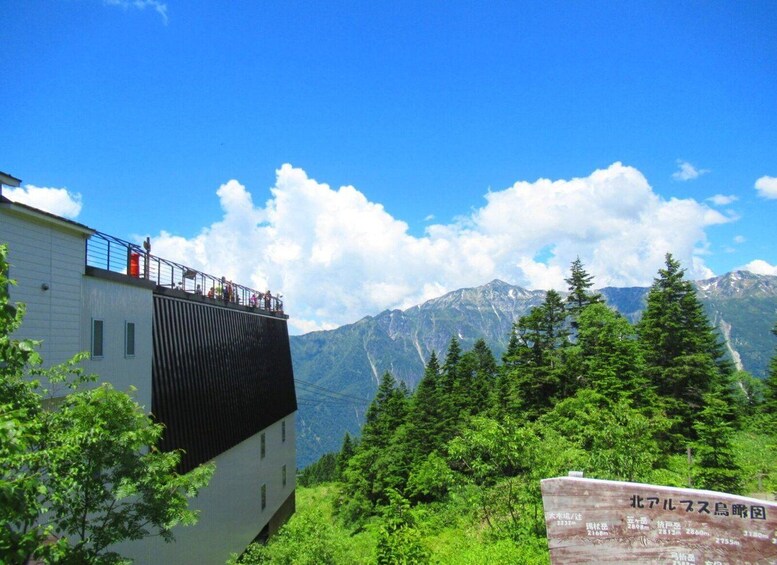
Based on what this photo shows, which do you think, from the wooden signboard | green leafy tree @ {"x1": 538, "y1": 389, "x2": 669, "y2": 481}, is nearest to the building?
the wooden signboard

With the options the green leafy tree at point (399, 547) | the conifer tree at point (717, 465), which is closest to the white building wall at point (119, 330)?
the green leafy tree at point (399, 547)

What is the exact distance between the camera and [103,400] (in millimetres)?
7184

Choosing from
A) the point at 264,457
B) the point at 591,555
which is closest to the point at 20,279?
the point at 591,555

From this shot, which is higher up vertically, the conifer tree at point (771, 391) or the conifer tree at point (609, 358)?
the conifer tree at point (609, 358)

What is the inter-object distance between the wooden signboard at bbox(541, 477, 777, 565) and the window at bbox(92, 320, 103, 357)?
11.5m

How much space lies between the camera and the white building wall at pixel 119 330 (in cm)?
1216

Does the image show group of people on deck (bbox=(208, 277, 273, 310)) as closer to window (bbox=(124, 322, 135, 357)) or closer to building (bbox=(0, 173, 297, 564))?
building (bbox=(0, 173, 297, 564))

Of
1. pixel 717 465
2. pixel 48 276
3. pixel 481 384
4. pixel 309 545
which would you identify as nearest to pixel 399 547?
pixel 309 545

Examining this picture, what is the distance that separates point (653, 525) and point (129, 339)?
13.7 meters

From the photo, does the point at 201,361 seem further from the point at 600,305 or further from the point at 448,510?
the point at 600,305

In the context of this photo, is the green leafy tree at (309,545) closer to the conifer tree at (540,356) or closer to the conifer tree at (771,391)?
the conifer tree at (540,356)

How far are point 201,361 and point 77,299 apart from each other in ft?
24.6

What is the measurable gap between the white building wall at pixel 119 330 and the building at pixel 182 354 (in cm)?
3

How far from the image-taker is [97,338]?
40.6ft
